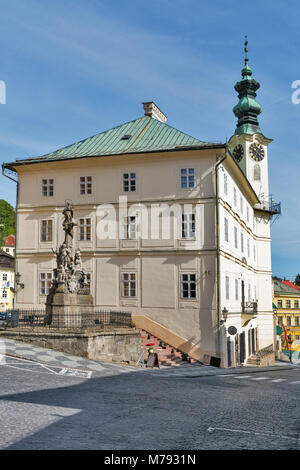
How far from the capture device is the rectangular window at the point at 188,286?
2875 cm

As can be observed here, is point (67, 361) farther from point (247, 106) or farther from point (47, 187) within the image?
point (247, 106)

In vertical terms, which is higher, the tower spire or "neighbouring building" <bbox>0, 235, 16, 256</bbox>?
the tower spire

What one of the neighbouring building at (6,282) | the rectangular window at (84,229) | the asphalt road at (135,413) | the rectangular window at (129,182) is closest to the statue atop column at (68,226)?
the asphalt road at (135,413)

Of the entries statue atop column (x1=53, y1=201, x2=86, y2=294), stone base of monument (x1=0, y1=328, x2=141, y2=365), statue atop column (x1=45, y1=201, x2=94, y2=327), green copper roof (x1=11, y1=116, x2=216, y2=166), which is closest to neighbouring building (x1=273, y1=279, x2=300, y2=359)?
green copper roof (x1=11, y1=116, x2=216, y2=166)

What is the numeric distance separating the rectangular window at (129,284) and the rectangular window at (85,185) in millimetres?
5851

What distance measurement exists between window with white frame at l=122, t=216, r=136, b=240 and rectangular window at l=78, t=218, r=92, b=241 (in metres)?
2.34

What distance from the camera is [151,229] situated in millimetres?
30156

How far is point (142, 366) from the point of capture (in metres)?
22.5

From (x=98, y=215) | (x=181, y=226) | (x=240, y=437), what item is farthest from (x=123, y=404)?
(x=98, y=215)

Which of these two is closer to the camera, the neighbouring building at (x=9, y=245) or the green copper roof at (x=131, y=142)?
the green copper roof at (x=131, y=142)

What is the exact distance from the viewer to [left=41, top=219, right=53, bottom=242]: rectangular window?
107 feet

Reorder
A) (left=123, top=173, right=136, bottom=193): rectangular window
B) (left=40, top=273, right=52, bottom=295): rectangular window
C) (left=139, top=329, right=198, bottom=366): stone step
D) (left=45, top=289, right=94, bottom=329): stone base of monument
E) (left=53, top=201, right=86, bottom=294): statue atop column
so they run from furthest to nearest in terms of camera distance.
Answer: (left=40, top=273, right=52, bottom=295): rectangular window, (left=123, top=173, right=136, bottom=193): rectangular window, (left=139, top=329, right=198, bottom=366): stone step, (left=53, top=201, right=86, bottom=294): statue atop column, (left=45, top=289, right=94, bottom=329): stone base of monument

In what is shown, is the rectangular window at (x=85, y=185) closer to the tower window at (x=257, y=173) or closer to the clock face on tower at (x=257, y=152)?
the clock face on tower at (x=257, y=152)

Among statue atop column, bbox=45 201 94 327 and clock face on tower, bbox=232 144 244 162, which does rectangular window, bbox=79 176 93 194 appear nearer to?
statue atop column, bbox=45 201 94 327
